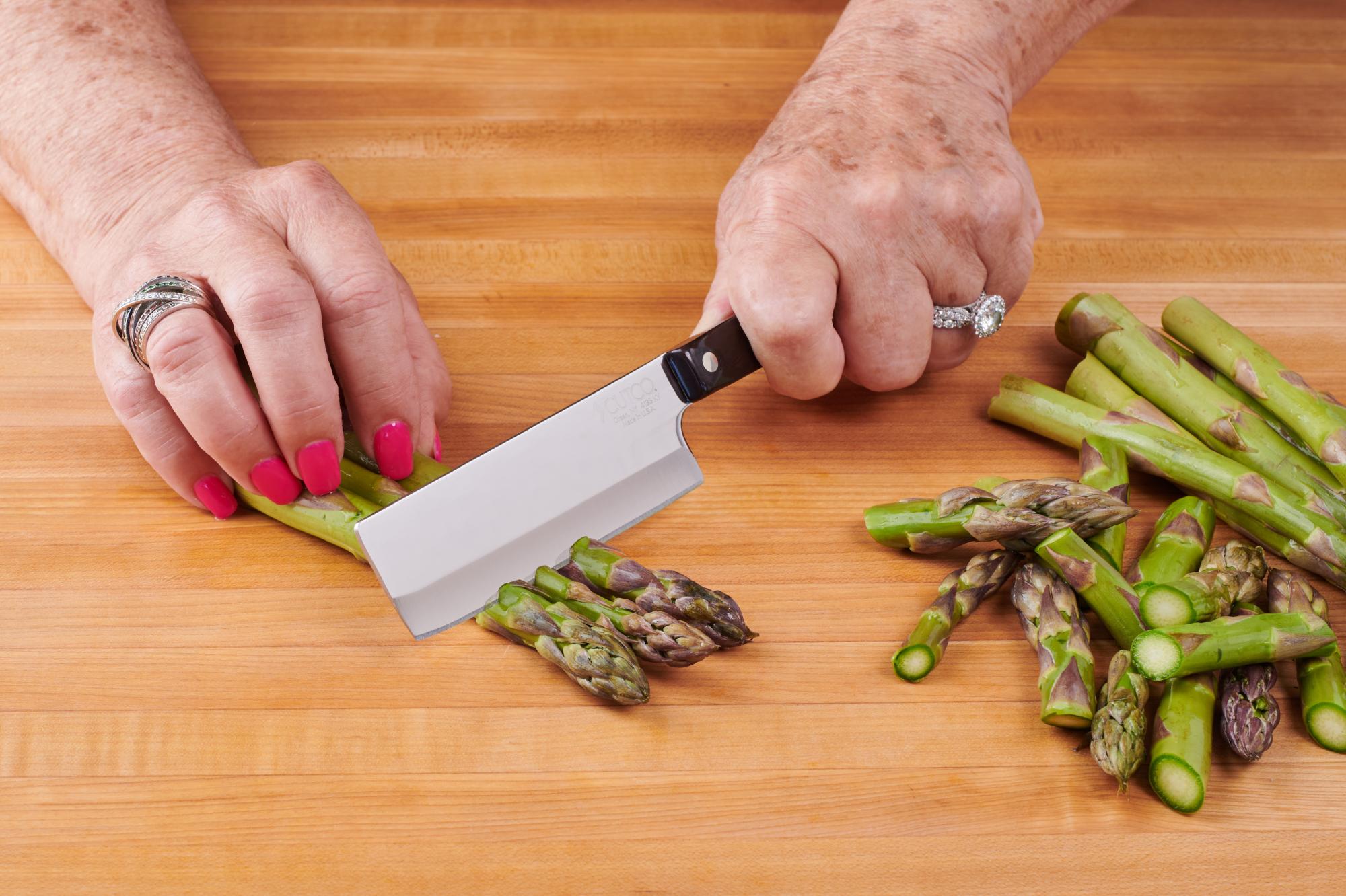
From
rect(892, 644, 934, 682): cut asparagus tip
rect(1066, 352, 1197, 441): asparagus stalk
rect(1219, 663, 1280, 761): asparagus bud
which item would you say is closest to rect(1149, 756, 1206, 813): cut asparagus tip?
rect(1219, 663, 1280, 761): asparagus bud

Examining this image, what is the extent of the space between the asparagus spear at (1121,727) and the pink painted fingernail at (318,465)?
1204 millimetres

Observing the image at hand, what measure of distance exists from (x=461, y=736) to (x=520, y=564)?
290mm

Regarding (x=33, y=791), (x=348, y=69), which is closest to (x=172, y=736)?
(x=33, y=791)

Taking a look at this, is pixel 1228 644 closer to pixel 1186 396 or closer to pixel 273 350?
pixel 1186 396

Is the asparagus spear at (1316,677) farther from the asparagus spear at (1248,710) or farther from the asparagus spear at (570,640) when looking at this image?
the asparagus spear at (570,640)

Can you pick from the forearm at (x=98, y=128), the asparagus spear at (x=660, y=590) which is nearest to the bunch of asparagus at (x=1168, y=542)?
the asparagus spear at (x=660, y=590)

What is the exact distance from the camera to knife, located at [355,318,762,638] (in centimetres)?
167

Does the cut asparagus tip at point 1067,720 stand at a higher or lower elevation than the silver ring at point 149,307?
lower

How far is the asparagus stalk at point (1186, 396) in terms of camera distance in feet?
6.46

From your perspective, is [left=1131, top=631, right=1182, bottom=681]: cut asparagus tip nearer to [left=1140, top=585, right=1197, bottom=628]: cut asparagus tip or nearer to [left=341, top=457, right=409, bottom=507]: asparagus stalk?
[left=1140, top=585, right=1197, bottom=628]: cut asparagus tip

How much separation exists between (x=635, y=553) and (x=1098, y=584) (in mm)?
733

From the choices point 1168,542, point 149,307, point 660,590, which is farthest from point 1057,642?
point 149,307

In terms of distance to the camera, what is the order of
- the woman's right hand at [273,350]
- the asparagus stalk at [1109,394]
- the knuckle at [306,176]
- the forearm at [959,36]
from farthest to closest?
the forearm at [959,36] → the asparagus stalk at [1109,394] → the knuckle at [306,176] → the woman's right hand at [273,350]

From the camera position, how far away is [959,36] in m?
2.24
